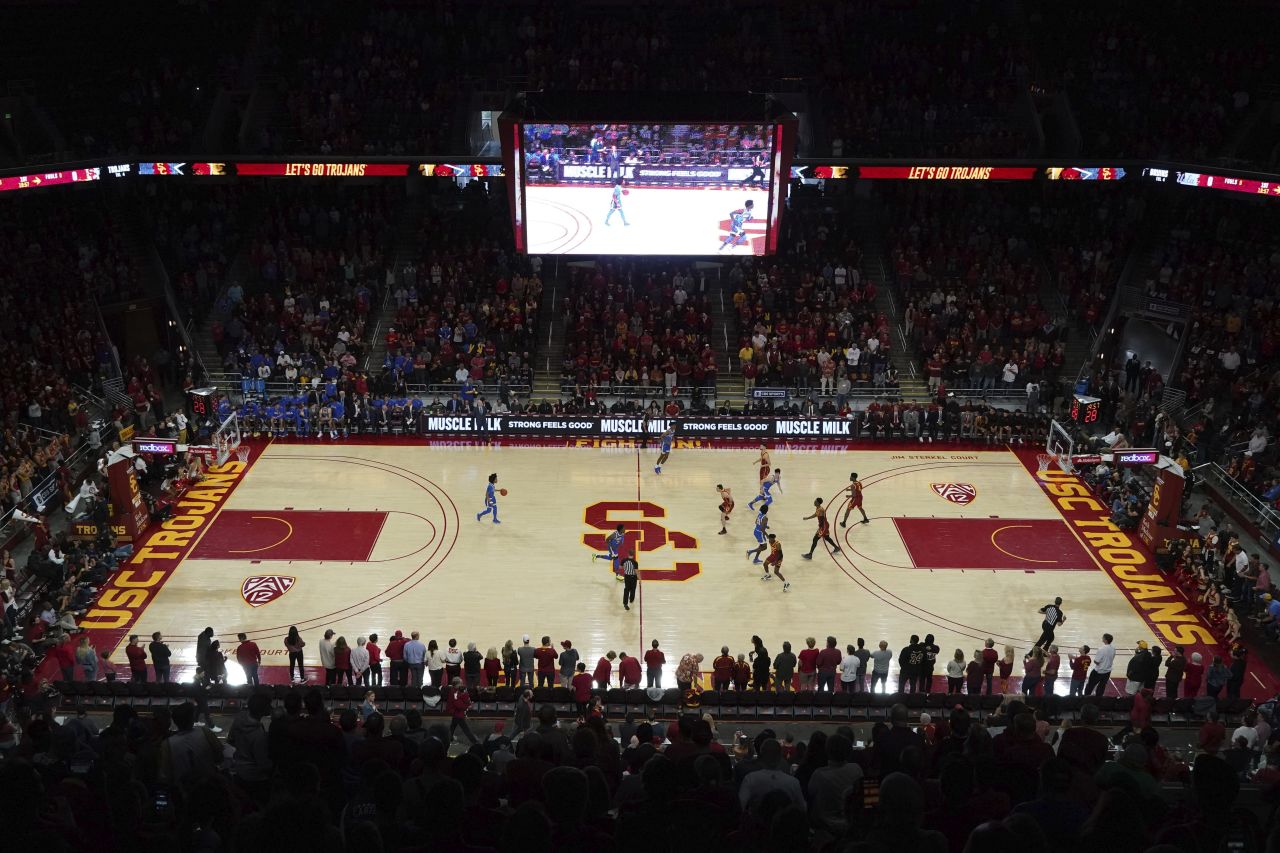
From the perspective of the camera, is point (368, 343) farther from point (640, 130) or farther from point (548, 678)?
point (548, 678)

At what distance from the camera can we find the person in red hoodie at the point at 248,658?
58.2ft

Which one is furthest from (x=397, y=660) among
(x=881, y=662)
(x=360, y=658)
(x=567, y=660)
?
(x=881, y=662)

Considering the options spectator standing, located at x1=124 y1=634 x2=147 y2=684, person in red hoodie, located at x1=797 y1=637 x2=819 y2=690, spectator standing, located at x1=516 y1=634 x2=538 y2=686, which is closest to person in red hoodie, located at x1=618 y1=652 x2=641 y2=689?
spectator standing, located at x1=516 y1=634 x2=538 y2=686

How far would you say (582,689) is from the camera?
17.0 metres

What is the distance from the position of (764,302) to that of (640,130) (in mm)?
6791

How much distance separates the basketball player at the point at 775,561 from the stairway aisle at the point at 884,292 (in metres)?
11.6

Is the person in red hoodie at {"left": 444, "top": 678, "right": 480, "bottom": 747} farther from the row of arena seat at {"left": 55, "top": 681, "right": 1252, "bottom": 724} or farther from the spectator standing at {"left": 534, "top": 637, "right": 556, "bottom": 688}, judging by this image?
the spectator standing at {"left": 534, "top": 637, "right": 556, "bottom": 688}

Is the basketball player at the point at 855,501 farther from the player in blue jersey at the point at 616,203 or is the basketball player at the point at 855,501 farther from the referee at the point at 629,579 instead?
the player in blue jersey at the point at 616,203

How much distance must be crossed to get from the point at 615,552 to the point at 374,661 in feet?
18.5

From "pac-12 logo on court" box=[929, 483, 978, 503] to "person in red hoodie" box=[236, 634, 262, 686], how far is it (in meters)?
16.0

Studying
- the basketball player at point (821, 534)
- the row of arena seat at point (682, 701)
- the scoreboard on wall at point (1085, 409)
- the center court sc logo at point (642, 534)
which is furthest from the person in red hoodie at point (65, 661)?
the scoreboard on wall at point (1085, 409)

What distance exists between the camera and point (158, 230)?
3522 cm

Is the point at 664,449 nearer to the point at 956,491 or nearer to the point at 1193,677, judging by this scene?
the point at 956,491

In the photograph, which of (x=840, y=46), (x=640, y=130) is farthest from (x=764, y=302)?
(x=840, y=46)
